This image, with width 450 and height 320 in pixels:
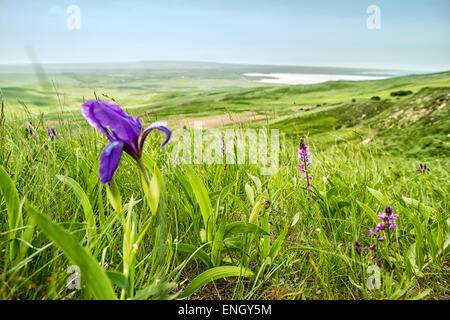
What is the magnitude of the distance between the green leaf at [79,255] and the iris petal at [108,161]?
0.61 feet

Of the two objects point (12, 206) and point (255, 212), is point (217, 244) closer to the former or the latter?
point (255, 212)

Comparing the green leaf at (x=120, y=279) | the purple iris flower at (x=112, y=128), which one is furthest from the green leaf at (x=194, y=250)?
the purple iris flower at (x=112, y=128)

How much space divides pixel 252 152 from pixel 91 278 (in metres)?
2.11

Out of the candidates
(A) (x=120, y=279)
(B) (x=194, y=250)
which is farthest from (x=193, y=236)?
(A) (x=120, y=279)

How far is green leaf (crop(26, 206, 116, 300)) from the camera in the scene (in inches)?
35.1

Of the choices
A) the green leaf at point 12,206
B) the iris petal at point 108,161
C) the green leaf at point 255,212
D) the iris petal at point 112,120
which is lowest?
the green leaf at point 255,212

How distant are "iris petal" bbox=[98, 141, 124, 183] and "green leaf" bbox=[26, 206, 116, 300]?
18cm

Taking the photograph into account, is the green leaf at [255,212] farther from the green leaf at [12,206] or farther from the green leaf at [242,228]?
the green leaf at [12,206]

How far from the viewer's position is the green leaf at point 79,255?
0.89 meters

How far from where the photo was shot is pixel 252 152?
2922 millimetres

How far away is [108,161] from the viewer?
949mm

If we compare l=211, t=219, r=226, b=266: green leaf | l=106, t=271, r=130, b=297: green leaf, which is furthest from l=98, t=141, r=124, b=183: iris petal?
l=211, t=219, r=226, b=266: green leaf
